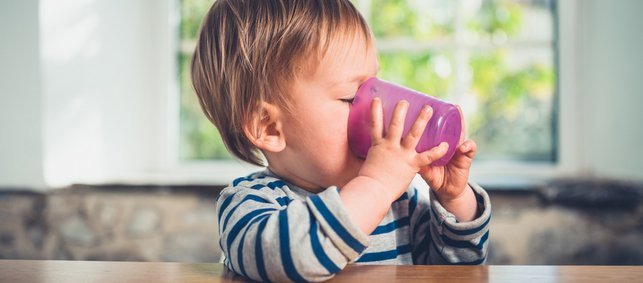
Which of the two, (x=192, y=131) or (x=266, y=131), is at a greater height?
→ (x=266, y=131)

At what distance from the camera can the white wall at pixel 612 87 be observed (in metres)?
1.82

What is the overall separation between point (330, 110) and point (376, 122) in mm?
121

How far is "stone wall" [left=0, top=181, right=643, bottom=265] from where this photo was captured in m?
1.81

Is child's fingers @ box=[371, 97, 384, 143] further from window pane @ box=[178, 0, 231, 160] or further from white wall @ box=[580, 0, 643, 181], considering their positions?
window pane @ box=[178, 0, 231, 160]

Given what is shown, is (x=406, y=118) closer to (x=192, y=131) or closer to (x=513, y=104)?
(x=513, y=104)

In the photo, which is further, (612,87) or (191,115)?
(191,115)

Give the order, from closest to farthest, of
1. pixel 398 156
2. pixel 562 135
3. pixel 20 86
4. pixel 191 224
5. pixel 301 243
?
pixel 301 243
pixel 398 156
pixel 20 86
pixel 191 224
pixel 562 135

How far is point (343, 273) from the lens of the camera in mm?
693

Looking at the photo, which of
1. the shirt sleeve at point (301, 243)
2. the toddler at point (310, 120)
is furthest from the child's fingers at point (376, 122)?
the shirt sleeve at point (301, 243)

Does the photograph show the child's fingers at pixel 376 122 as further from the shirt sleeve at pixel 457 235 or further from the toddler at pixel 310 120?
the shirt sleeve at pixel 457 235

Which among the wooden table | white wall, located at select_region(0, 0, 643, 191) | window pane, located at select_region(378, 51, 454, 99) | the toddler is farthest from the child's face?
window pane, located at select_region(378, 51, 454, 99)

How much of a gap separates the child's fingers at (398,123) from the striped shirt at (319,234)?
0.35 ft

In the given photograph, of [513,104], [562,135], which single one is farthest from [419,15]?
[562,135]

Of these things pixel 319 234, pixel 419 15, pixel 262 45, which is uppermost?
pixel 419 15
